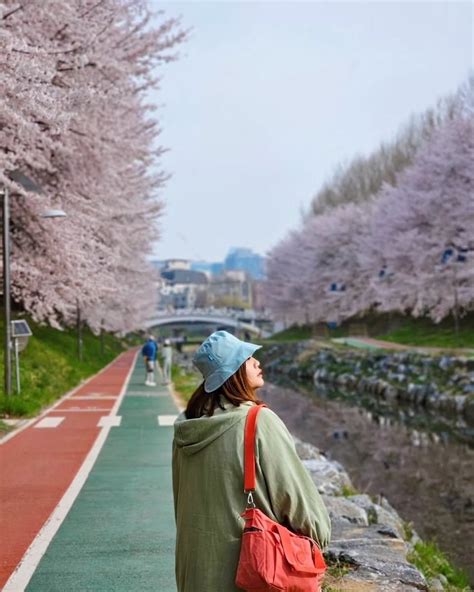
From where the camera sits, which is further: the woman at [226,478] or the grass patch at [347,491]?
the grass patch at [347,491]

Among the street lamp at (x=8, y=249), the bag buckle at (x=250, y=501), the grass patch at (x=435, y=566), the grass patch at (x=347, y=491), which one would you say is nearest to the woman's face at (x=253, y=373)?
the bag buckle at (x=250, y=501)

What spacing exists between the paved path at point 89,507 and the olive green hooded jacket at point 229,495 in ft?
8.87

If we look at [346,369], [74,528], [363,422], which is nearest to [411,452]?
[363,422]

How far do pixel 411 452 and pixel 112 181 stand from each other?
9.24 meters

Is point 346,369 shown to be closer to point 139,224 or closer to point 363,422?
point 363,422

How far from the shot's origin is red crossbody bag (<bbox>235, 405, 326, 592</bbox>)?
3447mm

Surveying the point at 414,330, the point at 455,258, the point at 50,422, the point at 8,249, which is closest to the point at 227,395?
the point at 50,422

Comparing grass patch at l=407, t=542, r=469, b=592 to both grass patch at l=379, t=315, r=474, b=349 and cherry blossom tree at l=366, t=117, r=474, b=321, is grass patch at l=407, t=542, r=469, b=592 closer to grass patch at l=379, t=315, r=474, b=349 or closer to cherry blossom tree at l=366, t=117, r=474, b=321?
cherry blossom tree at l=366, t=117, r=474, b=321

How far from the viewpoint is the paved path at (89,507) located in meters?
6.58

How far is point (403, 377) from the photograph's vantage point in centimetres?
3562

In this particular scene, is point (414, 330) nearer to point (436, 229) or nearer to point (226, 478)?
point (436, 229)

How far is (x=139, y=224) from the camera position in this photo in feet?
87.5

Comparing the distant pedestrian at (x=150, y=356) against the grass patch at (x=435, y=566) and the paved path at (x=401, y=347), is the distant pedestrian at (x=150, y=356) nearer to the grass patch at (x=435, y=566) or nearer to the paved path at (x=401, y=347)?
the paved path at (x=401, y=347)

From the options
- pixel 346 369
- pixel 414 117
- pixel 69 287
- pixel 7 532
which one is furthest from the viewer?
pixel 414 117
